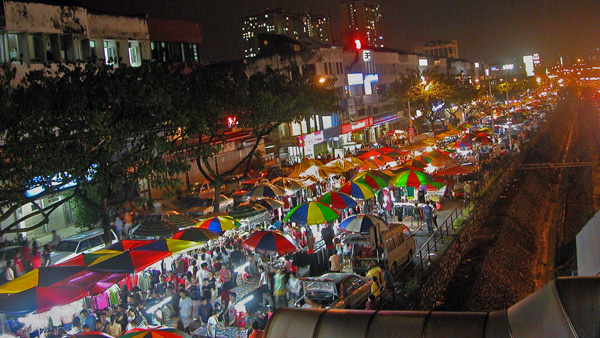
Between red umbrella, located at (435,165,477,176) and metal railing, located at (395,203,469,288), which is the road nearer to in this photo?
metal railing, located at (395,203,469,288)

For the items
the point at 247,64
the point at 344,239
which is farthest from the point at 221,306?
the point at 247,64

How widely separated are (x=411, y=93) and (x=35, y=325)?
49137mm

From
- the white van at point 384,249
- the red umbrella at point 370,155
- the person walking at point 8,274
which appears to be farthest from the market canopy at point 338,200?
the red umbrella at point 370,155

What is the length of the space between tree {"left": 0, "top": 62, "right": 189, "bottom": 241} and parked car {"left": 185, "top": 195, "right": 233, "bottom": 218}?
190 inches

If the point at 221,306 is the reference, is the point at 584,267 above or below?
above

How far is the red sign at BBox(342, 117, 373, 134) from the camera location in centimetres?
5196

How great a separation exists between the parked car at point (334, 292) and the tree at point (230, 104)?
9706 millimetres

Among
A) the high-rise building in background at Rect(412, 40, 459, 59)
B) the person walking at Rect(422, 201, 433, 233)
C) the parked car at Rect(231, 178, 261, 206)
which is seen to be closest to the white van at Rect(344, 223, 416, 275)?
the person walking at Rect(422, 201, 433, 233)

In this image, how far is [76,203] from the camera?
25.9 m

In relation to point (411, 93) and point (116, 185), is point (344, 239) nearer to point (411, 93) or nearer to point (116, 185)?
point (116, 185)

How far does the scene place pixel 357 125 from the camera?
2186 inches

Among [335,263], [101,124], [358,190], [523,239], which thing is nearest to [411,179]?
[358,190]

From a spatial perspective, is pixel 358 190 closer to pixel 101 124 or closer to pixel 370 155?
pixel 370 155

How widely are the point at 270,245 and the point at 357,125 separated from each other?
40.5 meters
